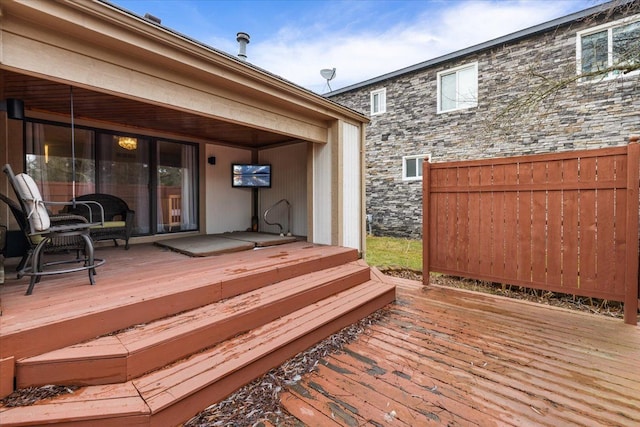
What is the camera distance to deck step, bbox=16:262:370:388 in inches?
70.2

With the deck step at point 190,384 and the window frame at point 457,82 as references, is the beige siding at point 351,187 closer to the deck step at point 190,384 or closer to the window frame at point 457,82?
the deck step at point 190,384

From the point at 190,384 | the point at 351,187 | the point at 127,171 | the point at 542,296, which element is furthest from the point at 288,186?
the point at 190,384

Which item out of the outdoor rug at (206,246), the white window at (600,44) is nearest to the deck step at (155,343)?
the outdoor rug at (206,246)

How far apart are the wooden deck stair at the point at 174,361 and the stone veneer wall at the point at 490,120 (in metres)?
6.42

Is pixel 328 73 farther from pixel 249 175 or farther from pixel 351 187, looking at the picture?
pixel 351 187

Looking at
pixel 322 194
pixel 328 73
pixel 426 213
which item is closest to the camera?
pixel 426 213

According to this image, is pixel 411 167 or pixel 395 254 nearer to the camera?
pixel 395 254

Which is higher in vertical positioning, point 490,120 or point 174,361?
point 490,120

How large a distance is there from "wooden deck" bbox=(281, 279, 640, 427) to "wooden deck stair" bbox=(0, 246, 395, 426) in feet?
1.29

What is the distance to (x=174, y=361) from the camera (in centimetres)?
210

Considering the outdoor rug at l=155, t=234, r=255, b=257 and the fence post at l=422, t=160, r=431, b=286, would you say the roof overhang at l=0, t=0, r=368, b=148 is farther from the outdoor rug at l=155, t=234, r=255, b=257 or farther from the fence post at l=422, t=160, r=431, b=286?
the outdoor rug at l=155, t=234, r=255, b=257

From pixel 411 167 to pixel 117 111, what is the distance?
8644 millimetres

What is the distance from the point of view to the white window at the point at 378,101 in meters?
10.7

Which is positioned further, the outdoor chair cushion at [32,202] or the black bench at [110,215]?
the black bench at [110,215]
